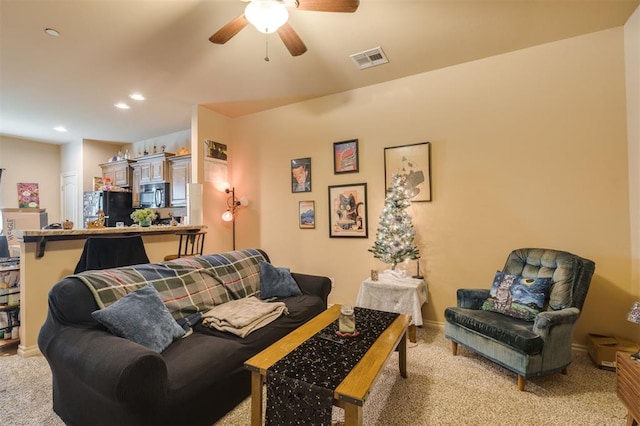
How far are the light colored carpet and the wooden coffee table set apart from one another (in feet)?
1.31

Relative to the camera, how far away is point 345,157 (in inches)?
158

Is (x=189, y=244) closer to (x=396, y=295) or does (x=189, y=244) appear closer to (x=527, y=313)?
(x=396, y=295)

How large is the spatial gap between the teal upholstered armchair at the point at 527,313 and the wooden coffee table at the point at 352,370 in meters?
0.68

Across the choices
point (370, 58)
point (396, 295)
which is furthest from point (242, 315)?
point (370, 58)

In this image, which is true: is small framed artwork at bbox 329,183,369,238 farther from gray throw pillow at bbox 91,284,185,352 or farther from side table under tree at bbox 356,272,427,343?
gray throw pillow at bbox 91,284,185,352

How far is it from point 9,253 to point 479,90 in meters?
6.44

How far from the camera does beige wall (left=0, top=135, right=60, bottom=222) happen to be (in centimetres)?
600

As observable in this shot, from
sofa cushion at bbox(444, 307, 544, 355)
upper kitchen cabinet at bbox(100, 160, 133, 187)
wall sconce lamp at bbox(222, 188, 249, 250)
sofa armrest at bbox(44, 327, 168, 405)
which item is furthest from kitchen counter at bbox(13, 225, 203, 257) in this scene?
sofa cushion at bbox(444, 307, 544, 355)

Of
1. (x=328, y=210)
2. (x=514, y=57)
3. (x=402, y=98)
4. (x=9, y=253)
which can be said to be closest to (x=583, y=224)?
(x=514, y=57)

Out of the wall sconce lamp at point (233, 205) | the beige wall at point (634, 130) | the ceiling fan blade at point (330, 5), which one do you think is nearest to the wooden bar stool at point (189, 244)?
the wall sconce lamp at point (233, 205)

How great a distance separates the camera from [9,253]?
409 centimetres

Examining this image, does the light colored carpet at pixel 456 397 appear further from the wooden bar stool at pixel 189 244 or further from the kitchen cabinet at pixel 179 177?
the kitchen cabinet at pixel 179 177

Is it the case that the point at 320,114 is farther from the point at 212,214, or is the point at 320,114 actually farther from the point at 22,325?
the point at 22,325

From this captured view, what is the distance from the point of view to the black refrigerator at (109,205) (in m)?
5.81
